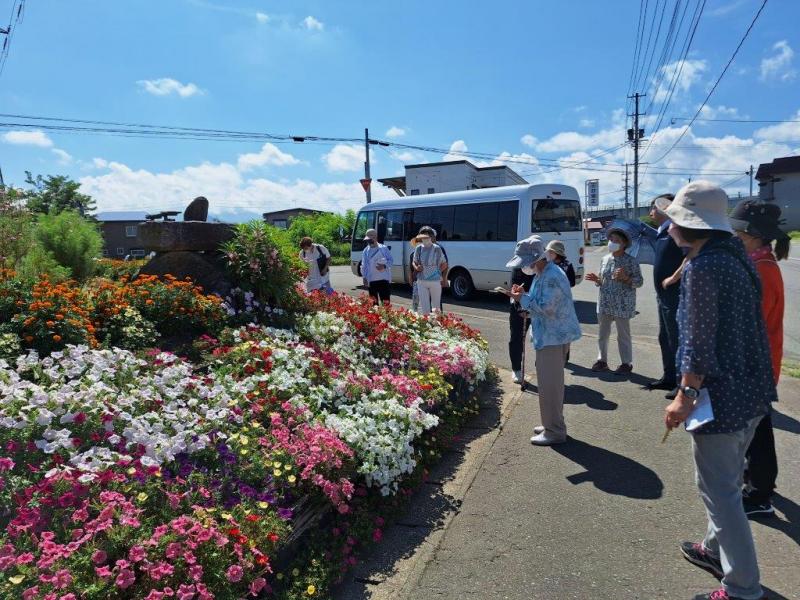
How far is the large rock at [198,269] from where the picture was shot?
19.9 feet

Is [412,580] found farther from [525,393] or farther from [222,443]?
→ [525,393]

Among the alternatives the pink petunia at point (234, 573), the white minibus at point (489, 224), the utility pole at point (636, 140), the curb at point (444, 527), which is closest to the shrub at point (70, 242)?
the white minibus at point (489, 224)

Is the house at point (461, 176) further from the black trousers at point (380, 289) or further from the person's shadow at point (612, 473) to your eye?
the person's shadow at point (612, 473)

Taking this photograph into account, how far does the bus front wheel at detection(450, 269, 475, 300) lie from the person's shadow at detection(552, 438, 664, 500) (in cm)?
947

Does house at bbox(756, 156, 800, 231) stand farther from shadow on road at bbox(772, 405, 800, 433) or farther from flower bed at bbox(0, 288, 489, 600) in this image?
flower bed at bbox(0, 288, 489, 600)

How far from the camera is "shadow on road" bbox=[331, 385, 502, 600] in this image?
287 cm

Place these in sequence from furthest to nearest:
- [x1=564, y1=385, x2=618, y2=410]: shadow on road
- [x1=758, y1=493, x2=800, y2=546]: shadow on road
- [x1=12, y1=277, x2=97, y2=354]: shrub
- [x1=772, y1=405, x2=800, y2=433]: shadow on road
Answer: [x1=564, y1=385, x2=618, y2=410]: shadow on road < [x1=772, y1=405, x2=800, y2=433]: shadow on road < [x1=12, y1=277, x2=97, y2=354]: shrub < [x1=758, y1=493, x2=800, y2=546]: shadow on road

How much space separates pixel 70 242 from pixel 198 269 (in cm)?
616

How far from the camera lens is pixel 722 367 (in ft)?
7.93

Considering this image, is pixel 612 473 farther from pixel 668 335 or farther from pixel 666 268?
pixel 666 268

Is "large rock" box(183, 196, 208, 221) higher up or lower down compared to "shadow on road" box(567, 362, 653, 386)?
higher up

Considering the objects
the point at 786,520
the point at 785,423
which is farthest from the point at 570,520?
the point at 785,423

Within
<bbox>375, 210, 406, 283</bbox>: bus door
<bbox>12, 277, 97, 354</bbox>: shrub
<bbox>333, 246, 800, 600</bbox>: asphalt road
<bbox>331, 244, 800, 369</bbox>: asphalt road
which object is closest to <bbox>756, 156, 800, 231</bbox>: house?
<bbox>331, 244, 800, 369</bbox>: asphalt road

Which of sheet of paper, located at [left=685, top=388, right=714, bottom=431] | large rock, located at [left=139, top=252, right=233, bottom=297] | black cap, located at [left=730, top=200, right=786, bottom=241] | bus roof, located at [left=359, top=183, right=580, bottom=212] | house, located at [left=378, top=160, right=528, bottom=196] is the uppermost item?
house, located at [left=378, top=160, right=528, bottom=196]
